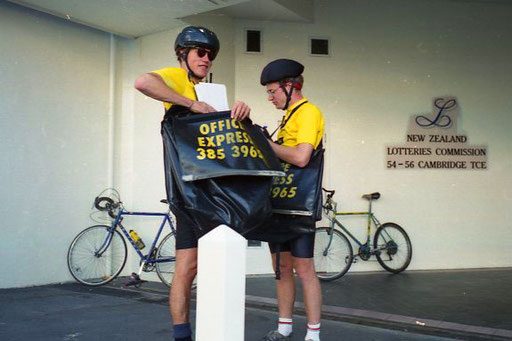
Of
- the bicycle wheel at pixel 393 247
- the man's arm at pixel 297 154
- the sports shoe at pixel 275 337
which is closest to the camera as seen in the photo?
the man's arm at pixel 297 154

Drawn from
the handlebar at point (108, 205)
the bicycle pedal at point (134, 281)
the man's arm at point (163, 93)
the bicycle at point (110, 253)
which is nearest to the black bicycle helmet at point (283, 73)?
the man's arm at point (163, 93)

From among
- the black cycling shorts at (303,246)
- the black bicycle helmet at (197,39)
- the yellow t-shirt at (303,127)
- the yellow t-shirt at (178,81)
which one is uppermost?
the black bicycle helmet at (197,39)

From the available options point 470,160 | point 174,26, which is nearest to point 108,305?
point 174,26

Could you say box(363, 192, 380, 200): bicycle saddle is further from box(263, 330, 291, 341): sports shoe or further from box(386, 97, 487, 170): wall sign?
box(263, 330, 291, 341): sports shoe

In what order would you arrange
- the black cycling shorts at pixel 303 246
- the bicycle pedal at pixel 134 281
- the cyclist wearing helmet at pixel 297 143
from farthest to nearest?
1. the bicycle pedal at pixel 134 281
2. the black cycling shorts at pixel 303 246
3. the cyclist wearing helmet at pixel 297 143

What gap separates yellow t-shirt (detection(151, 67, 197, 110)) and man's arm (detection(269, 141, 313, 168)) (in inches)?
23.2

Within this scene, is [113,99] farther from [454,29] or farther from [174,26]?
[454,29]

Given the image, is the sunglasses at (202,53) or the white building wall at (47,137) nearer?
the sunglasses at (202,53)

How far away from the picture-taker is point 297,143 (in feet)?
12.1

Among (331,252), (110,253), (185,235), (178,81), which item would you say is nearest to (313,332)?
(185,235)

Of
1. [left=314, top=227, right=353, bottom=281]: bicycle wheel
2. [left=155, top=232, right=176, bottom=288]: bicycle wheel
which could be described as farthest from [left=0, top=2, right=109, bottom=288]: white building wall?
[left=314, top=227, right=353, bottom=281]: bicycle wheel

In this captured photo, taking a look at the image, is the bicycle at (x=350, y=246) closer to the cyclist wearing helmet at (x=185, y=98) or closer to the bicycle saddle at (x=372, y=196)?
the bicycle saddle at (x=372, y=196)

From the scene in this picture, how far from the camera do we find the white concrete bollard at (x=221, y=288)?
129 centimetres

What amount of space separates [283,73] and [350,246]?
4.05 m
